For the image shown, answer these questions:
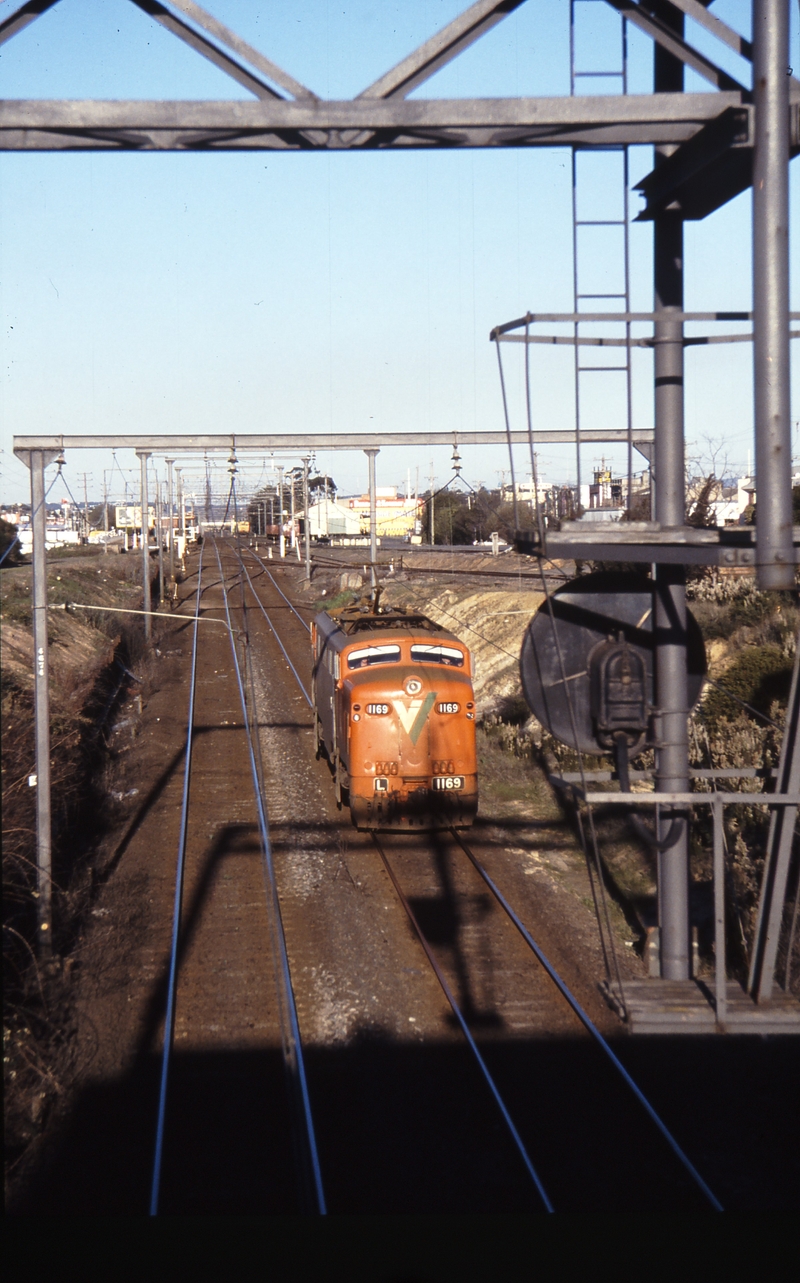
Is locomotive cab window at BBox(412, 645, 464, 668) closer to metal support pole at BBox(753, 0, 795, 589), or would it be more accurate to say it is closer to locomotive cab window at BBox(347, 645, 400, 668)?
locomotive cab window at BBox(347, 645, 400, 668)

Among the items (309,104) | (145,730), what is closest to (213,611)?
(145,730)

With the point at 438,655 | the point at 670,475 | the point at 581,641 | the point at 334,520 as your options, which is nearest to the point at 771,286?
the point at 670,475

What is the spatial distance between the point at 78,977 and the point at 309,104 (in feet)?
26.4

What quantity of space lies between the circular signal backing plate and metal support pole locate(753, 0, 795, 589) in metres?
0.85

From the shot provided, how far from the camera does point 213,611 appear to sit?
36.7 metres

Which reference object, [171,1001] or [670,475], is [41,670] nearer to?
[171,1001]

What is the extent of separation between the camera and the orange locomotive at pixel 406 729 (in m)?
13.0

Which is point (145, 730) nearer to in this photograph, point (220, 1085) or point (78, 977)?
point (78, 977)

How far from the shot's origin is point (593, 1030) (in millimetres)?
8344

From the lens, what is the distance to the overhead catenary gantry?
4352 millimetres

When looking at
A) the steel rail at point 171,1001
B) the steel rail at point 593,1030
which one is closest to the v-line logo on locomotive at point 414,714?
the steel rail at point 593,1030

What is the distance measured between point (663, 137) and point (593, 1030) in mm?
6647

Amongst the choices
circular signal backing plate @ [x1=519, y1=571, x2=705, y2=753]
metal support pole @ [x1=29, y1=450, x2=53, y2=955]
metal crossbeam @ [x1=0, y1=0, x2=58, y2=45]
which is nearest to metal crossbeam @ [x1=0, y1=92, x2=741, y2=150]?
metal crossbeam @ [x1=0, y1=0, x2=58, y2=45]

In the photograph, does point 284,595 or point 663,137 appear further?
point 284,595
